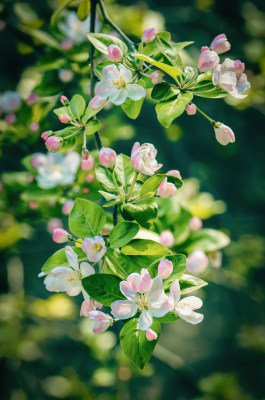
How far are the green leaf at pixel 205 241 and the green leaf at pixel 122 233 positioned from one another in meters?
0.48

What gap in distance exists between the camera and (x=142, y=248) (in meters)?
0.61

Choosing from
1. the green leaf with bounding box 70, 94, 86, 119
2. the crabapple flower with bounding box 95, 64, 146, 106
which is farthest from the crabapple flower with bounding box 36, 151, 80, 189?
the crabapple flower with bounding box 95, 64, 146, 106

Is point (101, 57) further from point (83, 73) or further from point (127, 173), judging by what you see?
point (127, 173)

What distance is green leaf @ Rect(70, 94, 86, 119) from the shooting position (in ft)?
2.27

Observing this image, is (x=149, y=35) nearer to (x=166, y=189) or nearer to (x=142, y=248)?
(x=166, y=189)

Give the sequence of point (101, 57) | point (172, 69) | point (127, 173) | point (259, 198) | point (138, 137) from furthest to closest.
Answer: point (259, 198) < point (138, 137) < point (101, 57) < point (127, 173) < point (172, 69)

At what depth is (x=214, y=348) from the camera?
2.44 meters

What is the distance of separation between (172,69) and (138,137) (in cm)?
177

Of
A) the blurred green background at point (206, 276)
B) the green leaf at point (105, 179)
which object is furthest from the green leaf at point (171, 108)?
the blurred green background at point (206, 276)

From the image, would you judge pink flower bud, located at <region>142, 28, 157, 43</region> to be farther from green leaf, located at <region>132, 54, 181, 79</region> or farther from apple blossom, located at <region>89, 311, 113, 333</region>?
apple blossom, located at <region>89, 311, 113, 333</region>

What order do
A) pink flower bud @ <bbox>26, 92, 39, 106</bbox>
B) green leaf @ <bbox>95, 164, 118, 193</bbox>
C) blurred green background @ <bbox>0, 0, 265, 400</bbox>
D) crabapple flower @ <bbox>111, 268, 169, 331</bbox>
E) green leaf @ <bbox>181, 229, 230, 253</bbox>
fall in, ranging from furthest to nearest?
blurred green background @ <bbox>0, 0, 265, 400</bbox> → pink flower bud @ <bbox>26, 92, 39, 106</bbox> → green leaf @ <bbox>181, 229, 230, 253</bbox> → green leaf @ <bbox>95, 164, 118, 193</bbox> → crabapple flower @ <bbox>111, 268, 169, 331</bbox>

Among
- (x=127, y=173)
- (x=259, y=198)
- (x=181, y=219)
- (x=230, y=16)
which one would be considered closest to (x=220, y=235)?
(x=181, y=219)

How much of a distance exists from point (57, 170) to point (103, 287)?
1.92 feet

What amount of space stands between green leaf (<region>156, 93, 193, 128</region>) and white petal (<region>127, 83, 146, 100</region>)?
0.04 m
